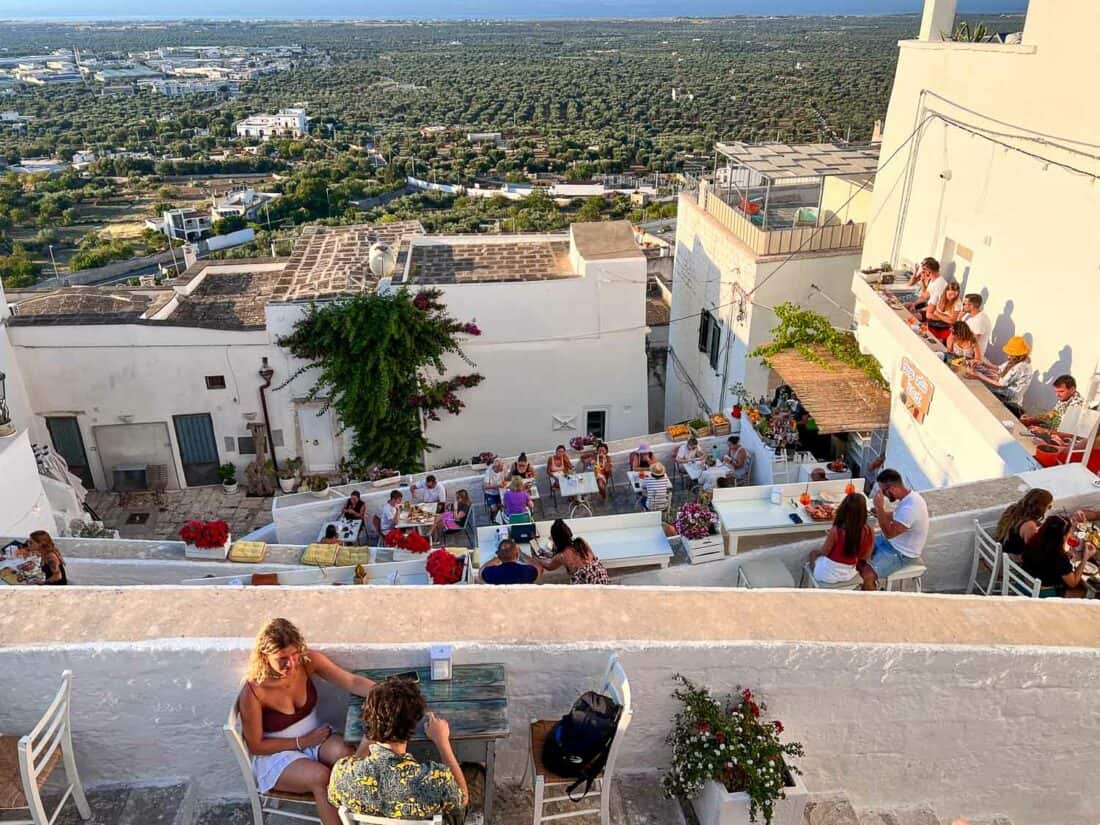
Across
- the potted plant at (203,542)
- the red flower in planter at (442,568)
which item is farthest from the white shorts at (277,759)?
the potted plant at (203,542)

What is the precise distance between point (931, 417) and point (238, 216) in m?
55.9

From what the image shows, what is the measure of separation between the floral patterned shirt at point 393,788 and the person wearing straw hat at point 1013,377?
8.39m

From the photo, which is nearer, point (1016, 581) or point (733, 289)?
point (1016, 581)

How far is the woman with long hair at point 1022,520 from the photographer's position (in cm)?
665

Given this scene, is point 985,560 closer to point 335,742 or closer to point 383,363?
point 335,742

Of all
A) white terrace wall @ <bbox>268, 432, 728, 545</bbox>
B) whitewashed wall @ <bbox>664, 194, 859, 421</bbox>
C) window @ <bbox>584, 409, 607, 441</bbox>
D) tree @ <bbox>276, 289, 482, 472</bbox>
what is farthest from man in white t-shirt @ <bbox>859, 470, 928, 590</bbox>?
window @ <bbox>584, 409, 607, 441</bbox>

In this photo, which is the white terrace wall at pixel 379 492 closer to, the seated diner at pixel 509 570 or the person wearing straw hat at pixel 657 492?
the person wearing straw hat at pixel 657 492

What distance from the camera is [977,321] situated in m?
10.9

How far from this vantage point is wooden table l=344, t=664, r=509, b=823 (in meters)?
4.29

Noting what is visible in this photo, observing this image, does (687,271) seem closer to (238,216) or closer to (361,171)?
(238,216)

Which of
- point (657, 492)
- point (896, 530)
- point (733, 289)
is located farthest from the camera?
point (733, 289)

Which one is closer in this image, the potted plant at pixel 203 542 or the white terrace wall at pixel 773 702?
the white terrace wall at pixel 773 702

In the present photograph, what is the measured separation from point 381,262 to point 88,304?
7644 mm

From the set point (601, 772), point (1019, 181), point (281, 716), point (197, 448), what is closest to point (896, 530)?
point (601, 772)
